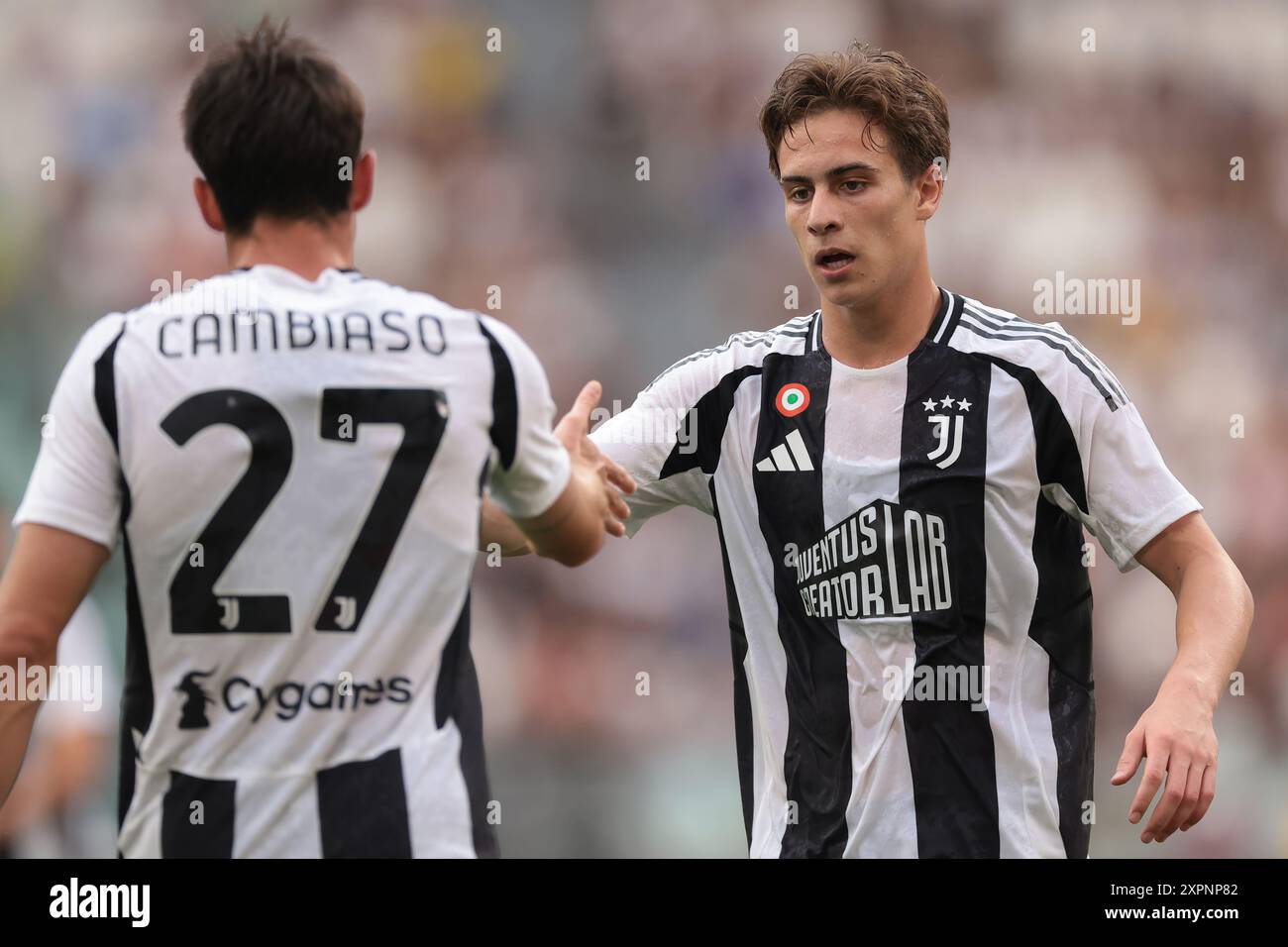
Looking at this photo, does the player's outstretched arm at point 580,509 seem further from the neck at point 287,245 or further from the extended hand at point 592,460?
the neck at point 287,245

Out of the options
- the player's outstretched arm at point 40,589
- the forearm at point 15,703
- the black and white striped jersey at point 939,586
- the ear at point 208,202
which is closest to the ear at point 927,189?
the black and white striped jersey at point 939,586

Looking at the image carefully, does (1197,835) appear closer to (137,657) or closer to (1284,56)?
(1284,56)

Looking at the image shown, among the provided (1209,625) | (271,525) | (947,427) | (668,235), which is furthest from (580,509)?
(668,235)

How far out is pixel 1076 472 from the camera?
3646 millimetres

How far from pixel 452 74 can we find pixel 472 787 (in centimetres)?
627

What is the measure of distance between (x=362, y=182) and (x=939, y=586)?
65.0 inches

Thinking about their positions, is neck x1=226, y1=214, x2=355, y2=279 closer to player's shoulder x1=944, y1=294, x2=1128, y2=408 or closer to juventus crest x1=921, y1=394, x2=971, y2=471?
juventus crest x1=921, y1=394, x2=971, y2=471

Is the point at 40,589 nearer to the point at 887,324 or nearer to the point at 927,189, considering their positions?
the point at 887,324

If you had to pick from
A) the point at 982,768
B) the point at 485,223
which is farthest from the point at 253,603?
the point at 485,223

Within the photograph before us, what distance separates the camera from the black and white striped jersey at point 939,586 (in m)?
3.61

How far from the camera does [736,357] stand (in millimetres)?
4027

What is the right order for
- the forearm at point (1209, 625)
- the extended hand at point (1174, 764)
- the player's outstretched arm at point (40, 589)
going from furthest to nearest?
the forearm at point (1209, 625) → the extended hand at point (1174, 764) → the player's outstretched arm at point (40, 589)

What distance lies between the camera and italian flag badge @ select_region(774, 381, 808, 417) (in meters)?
3.88

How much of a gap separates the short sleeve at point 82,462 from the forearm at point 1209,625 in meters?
2.20
